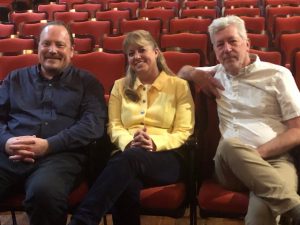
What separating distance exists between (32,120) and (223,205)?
29.7 inches

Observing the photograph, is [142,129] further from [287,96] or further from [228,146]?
[287,96]

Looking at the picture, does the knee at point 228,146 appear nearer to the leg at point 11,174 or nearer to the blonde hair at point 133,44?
the blonde hair at point 133,44

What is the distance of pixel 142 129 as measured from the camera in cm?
149

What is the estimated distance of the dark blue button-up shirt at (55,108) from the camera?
1525 millimetres

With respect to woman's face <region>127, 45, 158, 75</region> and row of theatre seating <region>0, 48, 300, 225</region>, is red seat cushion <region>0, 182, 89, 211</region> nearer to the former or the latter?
row of theatre seating <region>0, 48, 300, 225</region>

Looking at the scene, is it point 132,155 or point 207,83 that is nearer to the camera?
point 132,155

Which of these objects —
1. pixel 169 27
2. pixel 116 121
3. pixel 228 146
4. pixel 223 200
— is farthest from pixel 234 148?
pixel 169 27

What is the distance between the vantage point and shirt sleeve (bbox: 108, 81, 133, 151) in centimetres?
154

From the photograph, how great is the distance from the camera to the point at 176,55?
2.07 metres

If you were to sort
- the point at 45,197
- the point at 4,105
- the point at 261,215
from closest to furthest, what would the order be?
the point at 261,215 < the point at 45,197 < the point at 4,105

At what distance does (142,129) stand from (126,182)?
0.81 ft

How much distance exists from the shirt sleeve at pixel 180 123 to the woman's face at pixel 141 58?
0.43ft

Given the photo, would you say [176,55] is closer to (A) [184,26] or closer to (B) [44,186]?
(B) [44,186]

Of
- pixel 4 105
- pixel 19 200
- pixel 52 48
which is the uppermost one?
pixel 52 48
